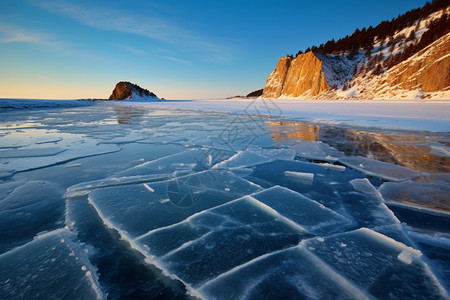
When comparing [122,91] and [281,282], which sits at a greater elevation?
[122,91]

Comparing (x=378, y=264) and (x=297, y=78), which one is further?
(x=297, y=78)

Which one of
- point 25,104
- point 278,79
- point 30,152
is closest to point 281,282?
point 30,152

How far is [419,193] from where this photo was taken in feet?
8.42

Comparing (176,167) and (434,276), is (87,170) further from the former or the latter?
(434,276)

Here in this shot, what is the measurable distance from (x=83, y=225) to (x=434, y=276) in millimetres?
2871

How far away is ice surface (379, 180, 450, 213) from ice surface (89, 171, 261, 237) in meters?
1.72

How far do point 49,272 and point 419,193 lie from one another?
389 cm

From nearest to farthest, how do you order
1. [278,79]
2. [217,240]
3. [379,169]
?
1. [217,240]
2. [379,169]
3. [278,79]

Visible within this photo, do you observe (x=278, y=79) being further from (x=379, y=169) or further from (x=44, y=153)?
(x=44, y=153)

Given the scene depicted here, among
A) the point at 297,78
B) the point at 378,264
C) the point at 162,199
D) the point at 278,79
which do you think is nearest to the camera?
the point at 378,264

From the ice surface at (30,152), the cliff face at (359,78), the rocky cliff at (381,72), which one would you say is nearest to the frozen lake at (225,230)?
the ice surface at (30,152)

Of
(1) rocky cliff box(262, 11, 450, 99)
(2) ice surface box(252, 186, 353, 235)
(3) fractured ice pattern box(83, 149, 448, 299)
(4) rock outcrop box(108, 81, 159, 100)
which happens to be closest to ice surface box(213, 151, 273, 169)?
(3) fractured ice pattern box(83, 149, 448, 299)

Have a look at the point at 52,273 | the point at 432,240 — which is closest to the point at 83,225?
the point at 52,273

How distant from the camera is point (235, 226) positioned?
6.42ft
